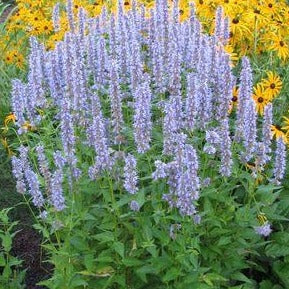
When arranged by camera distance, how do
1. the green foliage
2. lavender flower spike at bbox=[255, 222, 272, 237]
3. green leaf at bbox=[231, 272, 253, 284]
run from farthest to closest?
the green foliage, green leaf at bbox=[231, 272, 253, 284], lavender flower spike at bbox=[255, 222, 272, 237]

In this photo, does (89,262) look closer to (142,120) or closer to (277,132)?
(142,120)

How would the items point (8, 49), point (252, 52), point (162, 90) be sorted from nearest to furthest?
point (162, 90) → point (252, 52) → point (8, 49)

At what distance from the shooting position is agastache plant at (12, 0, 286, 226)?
285cm

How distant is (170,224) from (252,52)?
7.53ft

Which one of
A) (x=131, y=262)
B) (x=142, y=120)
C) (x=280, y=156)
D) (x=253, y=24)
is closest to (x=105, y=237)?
(x=131, y=262)

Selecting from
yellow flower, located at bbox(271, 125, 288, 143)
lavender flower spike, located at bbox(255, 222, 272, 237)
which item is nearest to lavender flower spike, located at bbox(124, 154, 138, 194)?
lavender flower spike, located at bbox(255, 222, 272, 237)

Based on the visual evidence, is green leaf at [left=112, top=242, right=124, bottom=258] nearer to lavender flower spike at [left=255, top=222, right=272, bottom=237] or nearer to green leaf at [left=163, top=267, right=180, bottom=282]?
green leaf at [left=163, top=267, right=180, bottom=282]

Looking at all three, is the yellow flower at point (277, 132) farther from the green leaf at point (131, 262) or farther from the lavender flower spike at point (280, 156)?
the green leaf at point (131, 262)

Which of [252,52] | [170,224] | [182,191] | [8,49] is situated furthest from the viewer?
[8,49]

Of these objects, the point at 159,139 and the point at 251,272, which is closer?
the point at 159,139

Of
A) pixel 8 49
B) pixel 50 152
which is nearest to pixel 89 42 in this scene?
pixel 50 152

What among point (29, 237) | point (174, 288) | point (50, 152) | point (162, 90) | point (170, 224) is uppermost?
point (162, 90)

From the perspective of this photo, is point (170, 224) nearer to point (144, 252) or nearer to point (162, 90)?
point (144, 252)

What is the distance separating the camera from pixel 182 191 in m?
2.73
